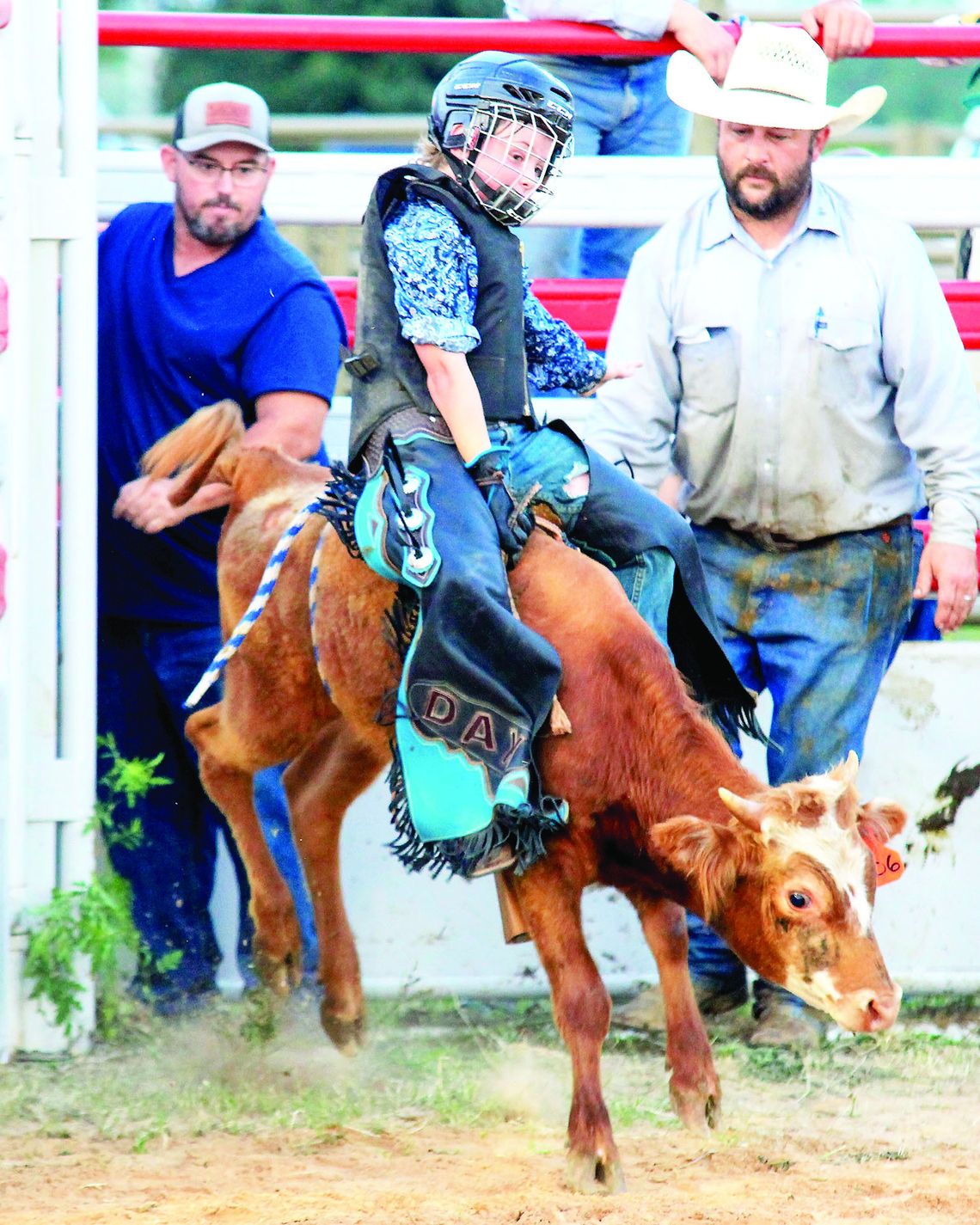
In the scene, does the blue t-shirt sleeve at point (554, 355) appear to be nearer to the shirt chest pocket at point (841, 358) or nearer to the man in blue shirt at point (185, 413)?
the shirt chest pocket at point (841, 358)

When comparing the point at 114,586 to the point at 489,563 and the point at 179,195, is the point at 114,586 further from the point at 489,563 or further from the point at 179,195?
the point at 489,563

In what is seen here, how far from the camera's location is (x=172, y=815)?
561 cm

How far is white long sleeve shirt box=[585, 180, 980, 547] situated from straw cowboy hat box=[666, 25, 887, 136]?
0.87ft

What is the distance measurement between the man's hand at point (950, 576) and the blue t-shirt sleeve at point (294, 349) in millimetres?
1767

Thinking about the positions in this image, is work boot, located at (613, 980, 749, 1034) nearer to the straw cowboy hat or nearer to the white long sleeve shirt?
the white long sleeve shirt

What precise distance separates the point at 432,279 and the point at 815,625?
1709mm

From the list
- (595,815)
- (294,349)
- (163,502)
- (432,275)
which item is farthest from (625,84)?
(595,815)

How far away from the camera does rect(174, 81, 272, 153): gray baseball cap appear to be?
532cm

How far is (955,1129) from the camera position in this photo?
4.64 metres

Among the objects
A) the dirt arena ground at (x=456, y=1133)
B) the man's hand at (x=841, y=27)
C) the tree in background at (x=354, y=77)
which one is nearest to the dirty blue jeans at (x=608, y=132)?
the man's hand at (x=841, y=27)


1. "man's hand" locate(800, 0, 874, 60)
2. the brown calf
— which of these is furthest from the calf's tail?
"man's hand" locate(800, 0, 874, 60)

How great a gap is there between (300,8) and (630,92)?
1389cm

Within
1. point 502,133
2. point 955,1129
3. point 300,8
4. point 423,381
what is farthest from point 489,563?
point 300,8

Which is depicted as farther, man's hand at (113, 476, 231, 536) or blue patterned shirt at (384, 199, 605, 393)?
man's hand at (113, 476, 231, 536)
